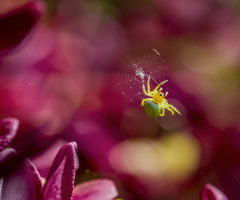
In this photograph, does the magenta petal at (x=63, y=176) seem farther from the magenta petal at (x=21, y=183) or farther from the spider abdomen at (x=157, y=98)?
the spider abdomen at (x=157, y=98)

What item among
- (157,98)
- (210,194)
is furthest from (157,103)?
(210,194)

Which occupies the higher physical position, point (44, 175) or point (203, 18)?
point (203, 18)

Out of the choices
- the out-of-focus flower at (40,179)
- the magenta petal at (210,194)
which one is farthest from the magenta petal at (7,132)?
the magenta petal at (210,194)

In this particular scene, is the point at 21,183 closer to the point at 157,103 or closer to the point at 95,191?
the point at 95,191

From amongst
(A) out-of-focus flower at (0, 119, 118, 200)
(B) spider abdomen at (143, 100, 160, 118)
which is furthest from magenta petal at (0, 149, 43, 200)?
(B) spider abdomen at (143, 100, 160, 118)

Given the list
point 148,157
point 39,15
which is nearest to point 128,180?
point 148,157

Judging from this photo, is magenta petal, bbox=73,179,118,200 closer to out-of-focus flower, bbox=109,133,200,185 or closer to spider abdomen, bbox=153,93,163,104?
out-of-focus flower, bbox=109,133,200,185

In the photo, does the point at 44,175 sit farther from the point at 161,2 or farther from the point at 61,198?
the point at 161,2
